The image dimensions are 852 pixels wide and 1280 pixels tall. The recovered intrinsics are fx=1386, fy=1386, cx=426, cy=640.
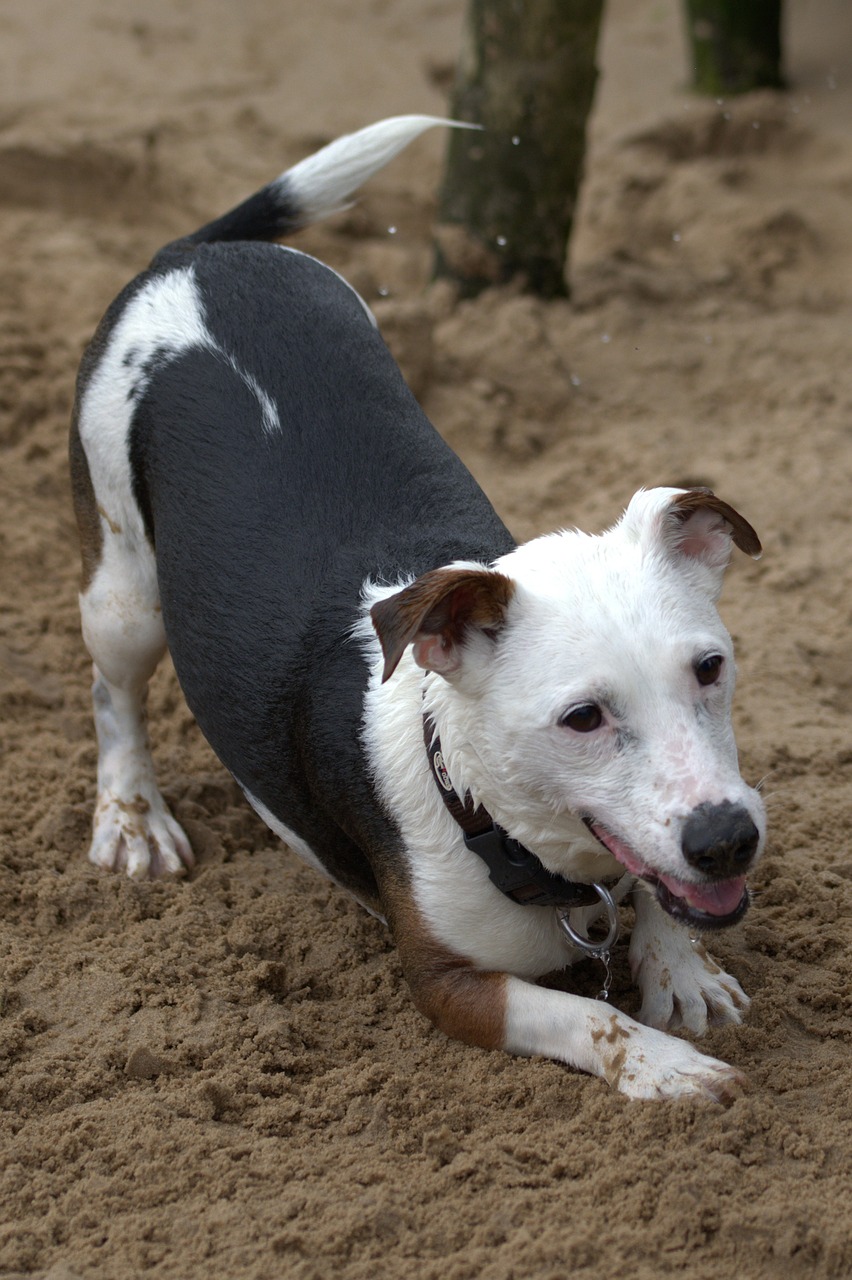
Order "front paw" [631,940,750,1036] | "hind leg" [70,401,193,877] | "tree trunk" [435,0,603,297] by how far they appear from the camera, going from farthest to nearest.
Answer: "tree trunk" [435,0,603,297] < "hind leg" [70,401,193,877] < "front paw" [631,940,750,1036]

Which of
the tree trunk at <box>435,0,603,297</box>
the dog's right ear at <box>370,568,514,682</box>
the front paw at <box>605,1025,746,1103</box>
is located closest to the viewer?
the dog's right ear at <box>370,568,514,682</box>

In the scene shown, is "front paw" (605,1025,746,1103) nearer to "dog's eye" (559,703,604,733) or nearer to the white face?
the white face

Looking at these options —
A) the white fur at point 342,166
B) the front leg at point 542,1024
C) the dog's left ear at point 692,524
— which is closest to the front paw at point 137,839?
the front leg at point 542,1024

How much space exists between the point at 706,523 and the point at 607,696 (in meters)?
0.58

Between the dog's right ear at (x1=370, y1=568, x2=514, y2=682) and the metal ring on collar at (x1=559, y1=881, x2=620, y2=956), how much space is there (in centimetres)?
66

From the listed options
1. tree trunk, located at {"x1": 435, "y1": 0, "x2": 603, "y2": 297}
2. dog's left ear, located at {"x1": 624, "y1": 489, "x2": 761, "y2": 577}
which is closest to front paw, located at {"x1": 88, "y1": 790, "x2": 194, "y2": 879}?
dog's left ear, located at {"x1": 624, "y1": 489, "x2": 761, "y2": 577}

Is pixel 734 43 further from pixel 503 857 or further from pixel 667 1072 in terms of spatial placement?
pixel 667 1072

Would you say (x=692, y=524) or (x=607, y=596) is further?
(x=692, y=524)

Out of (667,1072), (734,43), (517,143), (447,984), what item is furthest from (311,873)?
(734,43)

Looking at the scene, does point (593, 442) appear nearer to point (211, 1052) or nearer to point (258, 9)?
point (211, 1052)

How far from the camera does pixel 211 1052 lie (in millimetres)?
3439

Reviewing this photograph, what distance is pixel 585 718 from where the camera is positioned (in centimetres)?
289

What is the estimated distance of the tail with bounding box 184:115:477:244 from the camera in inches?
186

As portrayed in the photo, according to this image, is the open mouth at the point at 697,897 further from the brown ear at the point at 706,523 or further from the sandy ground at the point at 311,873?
the brown ear at the point at 706,523
